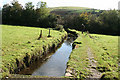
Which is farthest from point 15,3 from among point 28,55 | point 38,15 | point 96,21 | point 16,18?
point 28,55

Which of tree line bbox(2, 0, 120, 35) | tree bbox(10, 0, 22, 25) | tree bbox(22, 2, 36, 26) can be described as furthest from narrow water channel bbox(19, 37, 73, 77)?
tree bbox(10, 0, 22, 25)

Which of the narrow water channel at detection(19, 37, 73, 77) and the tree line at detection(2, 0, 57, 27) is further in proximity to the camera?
the tree line at detection(2, 0, 57, 27)

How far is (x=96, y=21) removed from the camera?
173 feet

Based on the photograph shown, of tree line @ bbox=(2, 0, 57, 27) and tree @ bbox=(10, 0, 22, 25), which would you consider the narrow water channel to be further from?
tree @ bbox=(10, 0, 22, 25)

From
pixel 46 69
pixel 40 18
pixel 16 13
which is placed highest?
pixel 16 13

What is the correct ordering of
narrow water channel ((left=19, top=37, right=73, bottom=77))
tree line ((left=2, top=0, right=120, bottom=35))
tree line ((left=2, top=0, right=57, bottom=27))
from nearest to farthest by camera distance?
narrow water channel ((left=19, top=37, right=73, bottom=77)) → tree line ((left=2, top=0, right=120, bottom=35)) → tree line ((left=2, top=0, right=57, bottom=27))

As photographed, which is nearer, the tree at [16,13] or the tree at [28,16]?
the tree at [28,16]

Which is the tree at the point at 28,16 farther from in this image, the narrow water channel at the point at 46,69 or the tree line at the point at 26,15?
the narrow water channel at the point at 46,69

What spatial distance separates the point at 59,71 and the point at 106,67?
186 inches

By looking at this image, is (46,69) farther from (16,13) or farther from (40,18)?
(16,13)

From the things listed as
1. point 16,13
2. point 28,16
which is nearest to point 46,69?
point 28,16

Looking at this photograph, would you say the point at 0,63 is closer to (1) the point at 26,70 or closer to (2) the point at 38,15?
(1) the point at 26,70

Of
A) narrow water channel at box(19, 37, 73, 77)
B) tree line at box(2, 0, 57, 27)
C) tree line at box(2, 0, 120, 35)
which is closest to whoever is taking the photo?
narrow water channel at box(19, 37, 73, 77)

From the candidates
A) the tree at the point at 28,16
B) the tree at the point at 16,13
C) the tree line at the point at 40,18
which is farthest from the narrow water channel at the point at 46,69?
the tree at the point at 16,13
